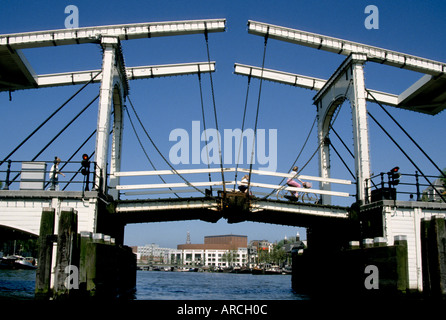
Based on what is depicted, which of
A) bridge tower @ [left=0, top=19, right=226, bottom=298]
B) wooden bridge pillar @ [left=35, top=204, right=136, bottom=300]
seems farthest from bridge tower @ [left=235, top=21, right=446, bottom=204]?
wooden bridge pillar @ [left=35, top=204, right=136, bottom=300]

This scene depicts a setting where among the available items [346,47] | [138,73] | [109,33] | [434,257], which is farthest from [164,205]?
[346,47]

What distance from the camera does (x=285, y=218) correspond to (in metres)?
18.5

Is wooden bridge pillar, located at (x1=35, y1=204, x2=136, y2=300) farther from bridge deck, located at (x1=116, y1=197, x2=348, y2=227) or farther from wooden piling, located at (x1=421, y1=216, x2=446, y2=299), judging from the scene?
wooden piling, located at (x1=421, y1=216, x2=446, y2=299)

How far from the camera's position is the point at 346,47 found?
59.1ft

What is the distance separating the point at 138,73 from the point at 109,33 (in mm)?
4032

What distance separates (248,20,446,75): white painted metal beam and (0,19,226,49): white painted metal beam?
1945 millimetres

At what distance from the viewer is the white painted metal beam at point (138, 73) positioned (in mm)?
20234

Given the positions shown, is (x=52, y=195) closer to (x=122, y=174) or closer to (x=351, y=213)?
(x=122, y=174)

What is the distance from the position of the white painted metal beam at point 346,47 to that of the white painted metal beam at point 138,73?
3.72 meters

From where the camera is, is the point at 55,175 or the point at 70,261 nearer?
the point at 70,261

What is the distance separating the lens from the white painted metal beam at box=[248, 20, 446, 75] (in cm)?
1750

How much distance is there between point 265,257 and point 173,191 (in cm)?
10928

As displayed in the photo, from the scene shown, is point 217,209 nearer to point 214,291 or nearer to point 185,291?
point 185,291
